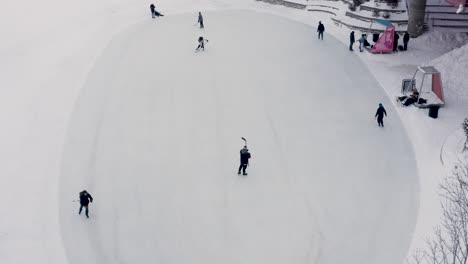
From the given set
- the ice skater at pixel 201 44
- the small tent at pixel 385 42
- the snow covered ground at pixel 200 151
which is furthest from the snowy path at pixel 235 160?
the small tent at pixel 385 42

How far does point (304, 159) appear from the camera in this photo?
2277cm

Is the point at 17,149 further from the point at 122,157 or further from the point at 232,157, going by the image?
the point at 232,157

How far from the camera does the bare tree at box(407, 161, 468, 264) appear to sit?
52.9ft

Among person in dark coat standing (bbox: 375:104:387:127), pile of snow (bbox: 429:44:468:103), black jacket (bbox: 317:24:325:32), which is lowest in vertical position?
person in dark coat standing (bbox: 375:104:387:127)

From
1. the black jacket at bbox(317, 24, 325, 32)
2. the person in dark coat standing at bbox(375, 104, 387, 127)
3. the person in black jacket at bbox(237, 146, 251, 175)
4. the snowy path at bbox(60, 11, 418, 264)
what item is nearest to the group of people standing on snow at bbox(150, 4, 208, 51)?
the snowy path at bbox(60, 11, 418, 264)

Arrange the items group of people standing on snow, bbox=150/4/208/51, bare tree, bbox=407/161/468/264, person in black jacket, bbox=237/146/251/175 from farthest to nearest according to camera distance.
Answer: group of people standing on snow, bbox=150/4/208/51 → person in black jacket, bbox=237/146/251/175 → bare tree, bbox=407/161/468/264

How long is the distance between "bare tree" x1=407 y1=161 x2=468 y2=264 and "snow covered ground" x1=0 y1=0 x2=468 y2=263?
0.74 metres

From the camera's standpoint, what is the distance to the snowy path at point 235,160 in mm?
18609

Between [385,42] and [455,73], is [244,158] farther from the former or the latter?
[385,42]

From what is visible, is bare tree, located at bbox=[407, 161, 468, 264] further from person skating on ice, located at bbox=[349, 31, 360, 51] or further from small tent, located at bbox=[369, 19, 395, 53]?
person skating on ice, located at bbox=[349, 31, 360, 51]

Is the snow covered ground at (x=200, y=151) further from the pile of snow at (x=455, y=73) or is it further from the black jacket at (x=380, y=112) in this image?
the black jacket at (x=380, y=112)

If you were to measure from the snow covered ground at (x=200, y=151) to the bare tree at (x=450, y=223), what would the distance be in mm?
738

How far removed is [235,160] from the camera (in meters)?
22.9

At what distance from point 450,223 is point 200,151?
10214 mm
